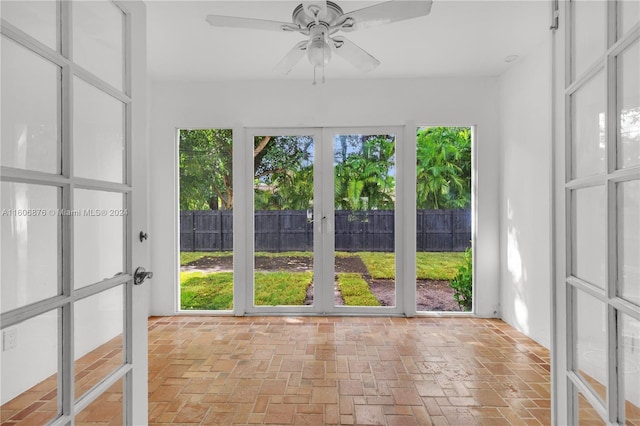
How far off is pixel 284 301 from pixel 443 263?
1.88 m

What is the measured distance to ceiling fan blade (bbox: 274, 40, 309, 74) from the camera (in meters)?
2.15

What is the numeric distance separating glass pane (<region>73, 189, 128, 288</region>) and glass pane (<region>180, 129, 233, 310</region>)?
2.70 meters

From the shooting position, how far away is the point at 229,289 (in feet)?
13.0

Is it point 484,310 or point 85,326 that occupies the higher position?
point 85,326

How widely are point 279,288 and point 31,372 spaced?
3.11 meters

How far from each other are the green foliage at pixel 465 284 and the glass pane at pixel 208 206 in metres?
2.62

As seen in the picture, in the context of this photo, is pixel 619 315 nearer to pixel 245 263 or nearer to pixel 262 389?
pixel 262 389

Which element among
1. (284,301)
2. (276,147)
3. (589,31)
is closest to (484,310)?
(284,301)

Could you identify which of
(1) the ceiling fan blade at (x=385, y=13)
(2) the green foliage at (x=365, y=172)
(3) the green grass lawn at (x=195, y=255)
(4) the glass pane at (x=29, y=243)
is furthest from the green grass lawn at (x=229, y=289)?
(4) the glass pane at (x=29, y=243)

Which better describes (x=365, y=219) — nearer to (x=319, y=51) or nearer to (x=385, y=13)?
(x=319, y=51)

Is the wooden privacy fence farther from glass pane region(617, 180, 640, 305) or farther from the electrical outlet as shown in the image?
the electrical outlet

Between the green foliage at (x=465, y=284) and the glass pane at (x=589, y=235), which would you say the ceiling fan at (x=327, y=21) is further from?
the green foliage at (x=465, y=284)

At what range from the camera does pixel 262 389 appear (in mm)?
2307

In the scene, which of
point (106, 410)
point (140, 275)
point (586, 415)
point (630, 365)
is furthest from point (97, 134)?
point (586, 415)
